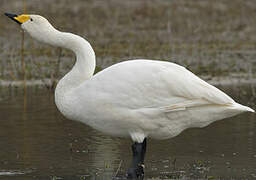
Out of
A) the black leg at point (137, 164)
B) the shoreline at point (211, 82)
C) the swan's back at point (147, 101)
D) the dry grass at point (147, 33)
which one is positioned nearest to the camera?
the swan's back at point (147, 101)

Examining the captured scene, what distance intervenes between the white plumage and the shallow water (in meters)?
0.48

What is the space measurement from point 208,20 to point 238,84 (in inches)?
325

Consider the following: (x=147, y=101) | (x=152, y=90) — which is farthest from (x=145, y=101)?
(x=152, y=90)

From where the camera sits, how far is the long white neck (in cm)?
786

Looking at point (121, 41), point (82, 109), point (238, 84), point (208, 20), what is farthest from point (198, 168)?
point (208, 20)

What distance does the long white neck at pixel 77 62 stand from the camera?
7.86m

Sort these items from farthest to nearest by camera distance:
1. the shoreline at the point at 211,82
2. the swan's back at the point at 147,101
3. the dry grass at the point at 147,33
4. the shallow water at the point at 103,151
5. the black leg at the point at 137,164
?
1. the dry grass at the point at 147,33
2. the shoreline at the point at 211,82
3. the shallow water at the point at 103,151
4. the black leg at the point at 137,164
5. the swan's back at the point at 147,101

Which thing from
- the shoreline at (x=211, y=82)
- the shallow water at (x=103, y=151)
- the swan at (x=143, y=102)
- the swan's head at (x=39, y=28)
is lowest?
the shallow water at (x=103, y=151)

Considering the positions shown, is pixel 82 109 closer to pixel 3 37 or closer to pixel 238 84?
pixel 238 84

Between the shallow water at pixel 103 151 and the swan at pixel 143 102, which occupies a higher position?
the swan at pixel 143 102

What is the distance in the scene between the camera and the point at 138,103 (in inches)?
295

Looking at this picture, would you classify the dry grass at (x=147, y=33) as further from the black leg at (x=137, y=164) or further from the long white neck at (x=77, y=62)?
the black leg at (x=137, y=164)

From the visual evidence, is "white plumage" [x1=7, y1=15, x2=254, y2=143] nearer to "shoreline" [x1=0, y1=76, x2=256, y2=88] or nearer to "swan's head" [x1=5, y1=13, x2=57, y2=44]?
"swan's head" [x1=5, y1=13, x2=57, y2=44]

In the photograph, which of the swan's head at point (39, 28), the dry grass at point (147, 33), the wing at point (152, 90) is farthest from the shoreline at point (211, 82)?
the wing at point (152, 90)
